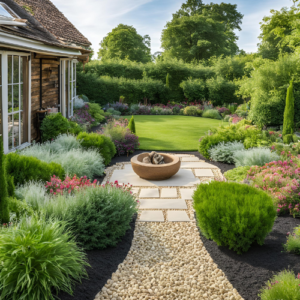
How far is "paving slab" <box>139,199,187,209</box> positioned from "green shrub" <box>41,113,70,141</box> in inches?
166

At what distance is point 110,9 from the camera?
38.4 ft

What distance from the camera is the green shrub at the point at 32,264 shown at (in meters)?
2.55

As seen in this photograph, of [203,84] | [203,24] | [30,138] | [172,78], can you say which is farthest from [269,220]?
[203,24]

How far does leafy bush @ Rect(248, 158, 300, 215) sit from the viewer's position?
5023 mm

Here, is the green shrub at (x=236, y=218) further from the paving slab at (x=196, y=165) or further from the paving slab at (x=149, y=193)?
the paving slab at (x=196, y=165)

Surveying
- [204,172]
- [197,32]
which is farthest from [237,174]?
[197,32]

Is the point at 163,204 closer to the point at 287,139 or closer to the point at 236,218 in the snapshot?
the point at 236,218

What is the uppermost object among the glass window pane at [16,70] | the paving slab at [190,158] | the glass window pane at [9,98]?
the glass window pane at [16,70]

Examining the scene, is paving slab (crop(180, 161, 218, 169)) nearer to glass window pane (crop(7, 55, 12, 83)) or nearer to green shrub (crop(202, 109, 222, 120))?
glass window pane (crop(7, 55, 12, 83))

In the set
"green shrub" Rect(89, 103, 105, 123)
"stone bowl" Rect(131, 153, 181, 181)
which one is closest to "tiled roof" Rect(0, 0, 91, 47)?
"green shrub" Rect(89, 103, 105, 123)

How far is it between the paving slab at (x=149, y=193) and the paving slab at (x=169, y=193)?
0.11m

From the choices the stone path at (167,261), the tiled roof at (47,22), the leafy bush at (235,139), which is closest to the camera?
the stone path at (167,261)

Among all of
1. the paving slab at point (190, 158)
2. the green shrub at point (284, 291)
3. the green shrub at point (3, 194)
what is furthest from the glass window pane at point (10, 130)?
the green shrub at point (284, 291)

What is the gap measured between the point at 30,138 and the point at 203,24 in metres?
33.1
